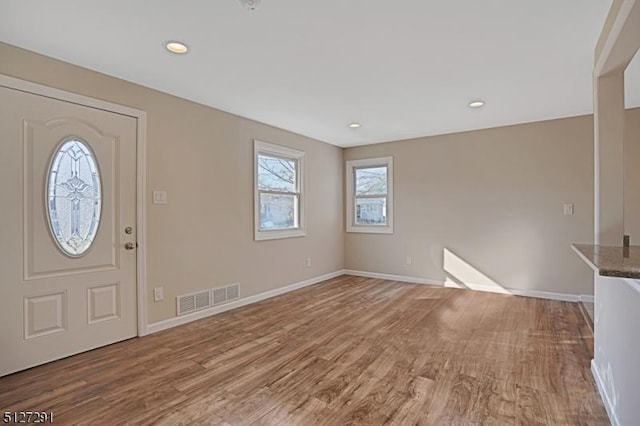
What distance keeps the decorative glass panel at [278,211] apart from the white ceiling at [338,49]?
1.34 meters

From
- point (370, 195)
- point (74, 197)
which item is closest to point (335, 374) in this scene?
point (74, 197)

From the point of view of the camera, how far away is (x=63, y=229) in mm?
2656

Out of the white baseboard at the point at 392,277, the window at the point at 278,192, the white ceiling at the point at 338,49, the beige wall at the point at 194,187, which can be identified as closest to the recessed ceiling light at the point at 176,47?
the white ceiling at the point at 338,49

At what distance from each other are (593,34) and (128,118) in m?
3.74

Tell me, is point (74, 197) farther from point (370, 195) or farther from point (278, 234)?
point (370, 195)

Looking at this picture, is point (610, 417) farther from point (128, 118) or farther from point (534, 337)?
point (128, 118)

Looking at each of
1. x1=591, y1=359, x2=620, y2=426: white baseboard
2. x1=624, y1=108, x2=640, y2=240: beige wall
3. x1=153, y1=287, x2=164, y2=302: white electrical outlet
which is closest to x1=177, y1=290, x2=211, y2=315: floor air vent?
x1=153, y1=287, x2=164, y2=302: white electrical outlet

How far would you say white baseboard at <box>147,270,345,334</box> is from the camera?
10.9 ft

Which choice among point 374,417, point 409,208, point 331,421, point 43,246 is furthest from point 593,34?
point 43,246

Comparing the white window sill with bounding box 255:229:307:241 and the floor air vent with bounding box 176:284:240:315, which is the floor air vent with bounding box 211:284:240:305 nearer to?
the floor air vent with bounding box 176:284:240:315

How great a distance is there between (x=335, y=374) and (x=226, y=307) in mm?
1967

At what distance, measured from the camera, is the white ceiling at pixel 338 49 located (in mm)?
2000

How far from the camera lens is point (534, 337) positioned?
310 centimetres

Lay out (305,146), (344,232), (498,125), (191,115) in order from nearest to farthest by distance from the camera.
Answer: (191,115) → (498,125) → (305,146) → (344,232)
